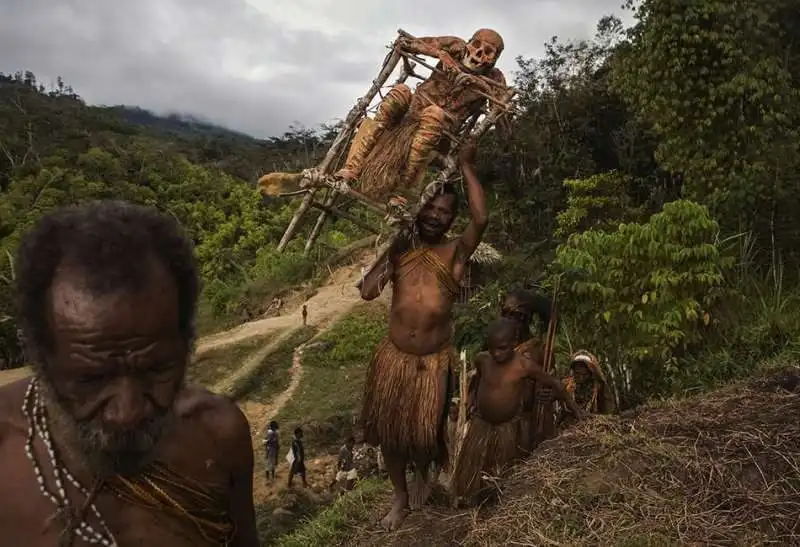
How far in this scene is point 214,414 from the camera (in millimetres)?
1410

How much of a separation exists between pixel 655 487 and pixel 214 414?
96.8 inches

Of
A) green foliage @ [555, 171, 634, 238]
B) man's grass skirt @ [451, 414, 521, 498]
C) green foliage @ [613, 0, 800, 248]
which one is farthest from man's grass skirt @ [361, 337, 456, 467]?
green foliage @ [555, 171, 634, 238]

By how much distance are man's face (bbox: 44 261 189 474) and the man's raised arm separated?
6.92ft

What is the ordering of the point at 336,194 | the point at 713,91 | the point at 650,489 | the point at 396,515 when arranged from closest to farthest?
the point at 650,489 → the point at 336,194 → the point at 396,515 → the point at 713,91

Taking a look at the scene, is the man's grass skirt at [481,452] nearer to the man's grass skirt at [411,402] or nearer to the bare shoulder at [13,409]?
the man's grass skirt at [411,402]

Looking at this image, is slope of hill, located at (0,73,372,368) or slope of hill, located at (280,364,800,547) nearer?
slope of hill, located at (280,364,800,547)

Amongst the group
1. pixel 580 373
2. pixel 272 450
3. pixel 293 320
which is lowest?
pixel 272 450

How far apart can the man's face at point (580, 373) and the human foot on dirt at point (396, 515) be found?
5.98 feet

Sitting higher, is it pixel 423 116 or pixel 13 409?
pixel 423 116

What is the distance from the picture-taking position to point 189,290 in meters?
1.16

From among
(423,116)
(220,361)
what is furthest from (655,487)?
(220,361)

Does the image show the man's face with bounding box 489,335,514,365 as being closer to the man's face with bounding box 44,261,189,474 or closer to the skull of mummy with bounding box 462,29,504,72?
the skull of mummy with bounding box 462,29,504,72

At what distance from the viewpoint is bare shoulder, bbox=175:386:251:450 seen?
1391 mm

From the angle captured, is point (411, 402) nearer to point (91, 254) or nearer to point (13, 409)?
point (13, 409)
